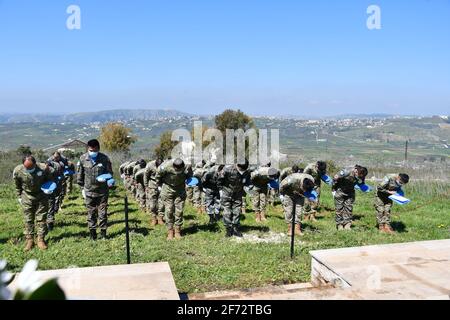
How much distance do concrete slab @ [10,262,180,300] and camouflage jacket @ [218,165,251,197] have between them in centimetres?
388

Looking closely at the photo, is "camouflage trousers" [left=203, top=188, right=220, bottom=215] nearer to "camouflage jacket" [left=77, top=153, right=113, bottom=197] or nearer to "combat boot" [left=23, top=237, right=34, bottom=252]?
"camouflage jacket" [left=77, top=153, right=113, bottom=197]

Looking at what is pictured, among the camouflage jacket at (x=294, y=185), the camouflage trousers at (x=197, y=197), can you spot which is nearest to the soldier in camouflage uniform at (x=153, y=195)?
the camouflage trousers at (x=197, y=197)

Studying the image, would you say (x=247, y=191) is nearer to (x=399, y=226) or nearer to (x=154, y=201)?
(x=154, y=201)

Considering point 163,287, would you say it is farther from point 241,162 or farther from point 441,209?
point 441,209

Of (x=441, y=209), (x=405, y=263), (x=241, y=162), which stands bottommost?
(x=441, y=209)

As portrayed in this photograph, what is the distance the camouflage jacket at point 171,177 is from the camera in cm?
925

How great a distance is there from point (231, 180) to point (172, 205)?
132 cm

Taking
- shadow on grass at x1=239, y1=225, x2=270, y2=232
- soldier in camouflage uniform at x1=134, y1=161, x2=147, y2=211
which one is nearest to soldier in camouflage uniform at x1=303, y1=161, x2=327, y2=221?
shadow on grass at x1=239, y1=225, x2=270, y2=232

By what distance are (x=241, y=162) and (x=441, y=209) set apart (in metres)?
8.08

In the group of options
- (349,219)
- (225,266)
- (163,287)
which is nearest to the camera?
(163,287)

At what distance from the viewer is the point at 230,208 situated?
30.9 ft
